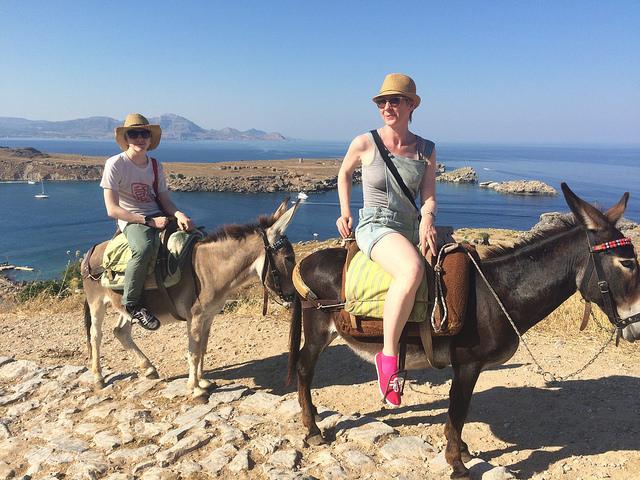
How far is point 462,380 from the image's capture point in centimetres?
379

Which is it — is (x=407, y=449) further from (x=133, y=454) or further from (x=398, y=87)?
(x=398, y=87)

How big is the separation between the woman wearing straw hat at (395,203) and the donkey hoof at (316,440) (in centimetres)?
111

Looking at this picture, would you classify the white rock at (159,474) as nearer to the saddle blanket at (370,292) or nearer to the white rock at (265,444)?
the white rock at (265,444)

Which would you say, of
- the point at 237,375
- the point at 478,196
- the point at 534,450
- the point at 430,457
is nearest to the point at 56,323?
the point at 237,375

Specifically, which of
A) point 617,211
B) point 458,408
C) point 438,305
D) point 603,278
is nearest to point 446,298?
point 438,305

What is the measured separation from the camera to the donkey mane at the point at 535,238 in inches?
147

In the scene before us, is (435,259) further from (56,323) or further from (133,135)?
Result: (56,323)

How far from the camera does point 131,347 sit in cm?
644

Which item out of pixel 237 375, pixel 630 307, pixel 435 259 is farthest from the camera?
pixel 237 375

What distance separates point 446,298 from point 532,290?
0.75 meters

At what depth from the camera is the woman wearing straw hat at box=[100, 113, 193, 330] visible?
5.18 meters

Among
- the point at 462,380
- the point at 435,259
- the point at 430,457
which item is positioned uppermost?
the point at 435,259

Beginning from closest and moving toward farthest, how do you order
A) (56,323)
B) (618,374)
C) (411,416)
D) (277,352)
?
(411,416) → (618,374) → (277,352) → (56,323)

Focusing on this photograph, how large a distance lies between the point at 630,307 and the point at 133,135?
526cm
